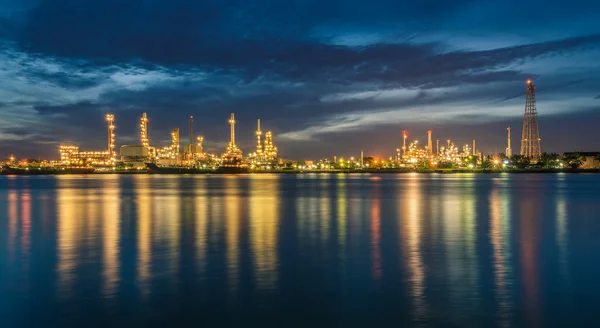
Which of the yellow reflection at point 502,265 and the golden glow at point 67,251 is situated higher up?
the golden glow at point 67,251

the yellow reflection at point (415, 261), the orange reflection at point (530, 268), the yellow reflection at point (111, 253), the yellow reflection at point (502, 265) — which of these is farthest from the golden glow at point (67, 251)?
the orange reflection at point (530, 268)

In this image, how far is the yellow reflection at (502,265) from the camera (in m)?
10.0

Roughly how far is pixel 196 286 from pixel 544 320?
739 centimetres

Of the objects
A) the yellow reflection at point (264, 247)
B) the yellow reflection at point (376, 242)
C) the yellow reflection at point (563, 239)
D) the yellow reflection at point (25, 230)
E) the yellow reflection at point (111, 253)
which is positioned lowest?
the yellow reflection at point (563, 239)

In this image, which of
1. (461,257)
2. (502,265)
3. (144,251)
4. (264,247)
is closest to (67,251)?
(144,251)

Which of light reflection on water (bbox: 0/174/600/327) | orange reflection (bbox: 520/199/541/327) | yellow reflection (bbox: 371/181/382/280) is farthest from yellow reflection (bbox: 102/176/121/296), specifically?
orange reflection (bbox: 520/199/541/327)

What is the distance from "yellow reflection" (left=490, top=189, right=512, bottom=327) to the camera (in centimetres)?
1002

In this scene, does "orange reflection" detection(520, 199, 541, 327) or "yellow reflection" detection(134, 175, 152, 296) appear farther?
"yellow reflection" detection(134, 175, 152, 296)

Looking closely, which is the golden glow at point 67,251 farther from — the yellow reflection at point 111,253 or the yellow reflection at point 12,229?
the yellow reflection at point 12,229

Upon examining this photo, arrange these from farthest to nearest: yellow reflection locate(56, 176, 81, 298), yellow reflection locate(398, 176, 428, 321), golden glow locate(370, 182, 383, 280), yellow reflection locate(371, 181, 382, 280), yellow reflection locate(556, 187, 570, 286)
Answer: yellow reflection locate(556, 187, 570, 286)
yellow reflection locate(371, 181, 382, 280)
golden glow locate(370, 182, 383, 280)
yellow reflection locate(56, 176, 81, 298)
yellow reflection locate(398, 176, 428, 321)

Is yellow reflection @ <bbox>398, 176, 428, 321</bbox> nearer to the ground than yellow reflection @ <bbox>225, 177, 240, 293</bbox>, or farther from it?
nearer to the ground

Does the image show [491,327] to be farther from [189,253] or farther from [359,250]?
[189,253]

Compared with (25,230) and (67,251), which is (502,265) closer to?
(67,251)

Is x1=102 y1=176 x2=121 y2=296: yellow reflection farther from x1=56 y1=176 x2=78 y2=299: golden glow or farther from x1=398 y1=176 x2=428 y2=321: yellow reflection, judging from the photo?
x1=398 y1=176 x2=428 y2=321: yellow reflection
